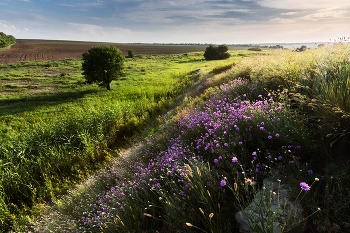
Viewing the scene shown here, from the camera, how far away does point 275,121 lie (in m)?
3.67

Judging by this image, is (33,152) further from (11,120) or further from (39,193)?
(11,120)

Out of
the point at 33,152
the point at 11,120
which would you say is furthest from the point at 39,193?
the point at 11,120

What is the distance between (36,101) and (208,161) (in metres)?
23.8

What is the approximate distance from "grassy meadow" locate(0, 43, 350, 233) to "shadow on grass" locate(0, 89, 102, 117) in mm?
2839

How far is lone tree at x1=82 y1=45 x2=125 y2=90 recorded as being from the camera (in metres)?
26.6

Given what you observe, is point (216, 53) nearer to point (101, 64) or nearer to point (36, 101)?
point (101, 64)

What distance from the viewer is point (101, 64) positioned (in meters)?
26.6

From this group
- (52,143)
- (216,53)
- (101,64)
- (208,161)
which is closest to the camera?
(208,161)

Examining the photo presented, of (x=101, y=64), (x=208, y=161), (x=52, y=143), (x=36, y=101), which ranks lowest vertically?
(x=52, y=143)

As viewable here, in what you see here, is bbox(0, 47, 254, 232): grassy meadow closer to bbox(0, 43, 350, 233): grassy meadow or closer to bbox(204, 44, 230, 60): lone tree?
bbox(0, 43, 350, 233): grassy meadow

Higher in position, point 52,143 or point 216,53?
point 216,53

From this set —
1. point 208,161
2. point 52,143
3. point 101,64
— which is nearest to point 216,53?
point 101,64

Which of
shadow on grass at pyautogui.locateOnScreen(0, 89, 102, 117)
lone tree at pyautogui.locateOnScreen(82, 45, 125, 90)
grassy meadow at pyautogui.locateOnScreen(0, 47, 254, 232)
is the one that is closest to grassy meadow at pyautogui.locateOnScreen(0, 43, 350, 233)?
grassy meadow at pyautogui.locateOnScreen(0, 47, 254, 232)

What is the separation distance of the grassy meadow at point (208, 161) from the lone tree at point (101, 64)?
440 inches
